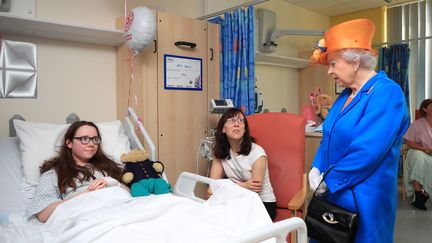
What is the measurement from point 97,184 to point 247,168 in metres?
0.95

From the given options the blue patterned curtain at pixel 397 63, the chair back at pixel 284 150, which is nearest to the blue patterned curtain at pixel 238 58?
the chair back at pixel 284 150

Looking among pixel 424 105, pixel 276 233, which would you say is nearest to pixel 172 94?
pixel 276 233

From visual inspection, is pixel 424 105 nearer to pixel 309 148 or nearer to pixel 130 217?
pixel 309 148

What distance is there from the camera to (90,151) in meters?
1.90

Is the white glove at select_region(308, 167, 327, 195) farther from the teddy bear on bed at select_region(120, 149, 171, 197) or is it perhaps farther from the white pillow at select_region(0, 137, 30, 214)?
the white pillow at select_region(0, 137, 30, 214)

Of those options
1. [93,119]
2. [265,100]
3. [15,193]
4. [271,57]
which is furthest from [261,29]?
[15,193]

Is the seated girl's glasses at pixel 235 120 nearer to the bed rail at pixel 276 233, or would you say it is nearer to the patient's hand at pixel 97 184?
the patient's hand at pixel 97 184

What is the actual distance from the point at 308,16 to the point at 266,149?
3307 millimetres

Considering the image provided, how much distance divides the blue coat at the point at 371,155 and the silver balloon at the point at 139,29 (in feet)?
4.46

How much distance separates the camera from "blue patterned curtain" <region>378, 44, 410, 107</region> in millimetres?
3676

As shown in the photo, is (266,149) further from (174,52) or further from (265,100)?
(265,100)

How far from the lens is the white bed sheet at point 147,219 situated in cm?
115

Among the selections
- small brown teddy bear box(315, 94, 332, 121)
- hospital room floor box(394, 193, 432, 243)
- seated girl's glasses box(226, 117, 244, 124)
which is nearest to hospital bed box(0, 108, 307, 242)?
seated girl's glasses box(226, 117, 244, 124)

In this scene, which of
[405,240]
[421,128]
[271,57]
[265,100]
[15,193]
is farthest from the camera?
[265,100]
